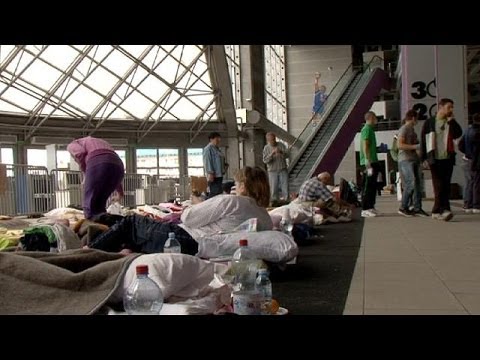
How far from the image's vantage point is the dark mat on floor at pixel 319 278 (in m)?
3.47

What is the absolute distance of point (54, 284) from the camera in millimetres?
2926

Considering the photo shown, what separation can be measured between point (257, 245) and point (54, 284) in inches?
75.6

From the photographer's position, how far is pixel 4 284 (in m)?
2.91

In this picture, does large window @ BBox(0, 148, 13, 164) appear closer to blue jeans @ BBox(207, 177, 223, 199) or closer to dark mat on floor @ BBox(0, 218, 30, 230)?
blue jeans @ BBox(207, 177, 223, 199)

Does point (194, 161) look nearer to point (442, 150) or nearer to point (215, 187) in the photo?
point (215, 187)

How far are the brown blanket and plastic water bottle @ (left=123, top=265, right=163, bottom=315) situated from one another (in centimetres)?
11

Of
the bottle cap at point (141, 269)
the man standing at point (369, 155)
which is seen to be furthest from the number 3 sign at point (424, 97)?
the bottle cap at point (141, 269)

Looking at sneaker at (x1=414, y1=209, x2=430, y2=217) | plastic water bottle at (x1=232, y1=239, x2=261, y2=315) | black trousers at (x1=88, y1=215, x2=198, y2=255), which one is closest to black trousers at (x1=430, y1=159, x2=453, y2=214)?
sneaker at (x1=414, y1=209, x2=430, y2=217)

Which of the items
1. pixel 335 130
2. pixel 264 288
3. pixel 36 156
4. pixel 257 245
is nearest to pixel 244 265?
pixel 257 245

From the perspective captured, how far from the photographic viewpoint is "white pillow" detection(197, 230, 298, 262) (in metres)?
4.44

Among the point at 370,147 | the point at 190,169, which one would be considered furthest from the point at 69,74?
the point at 370,147

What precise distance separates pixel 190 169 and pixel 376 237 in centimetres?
1995
